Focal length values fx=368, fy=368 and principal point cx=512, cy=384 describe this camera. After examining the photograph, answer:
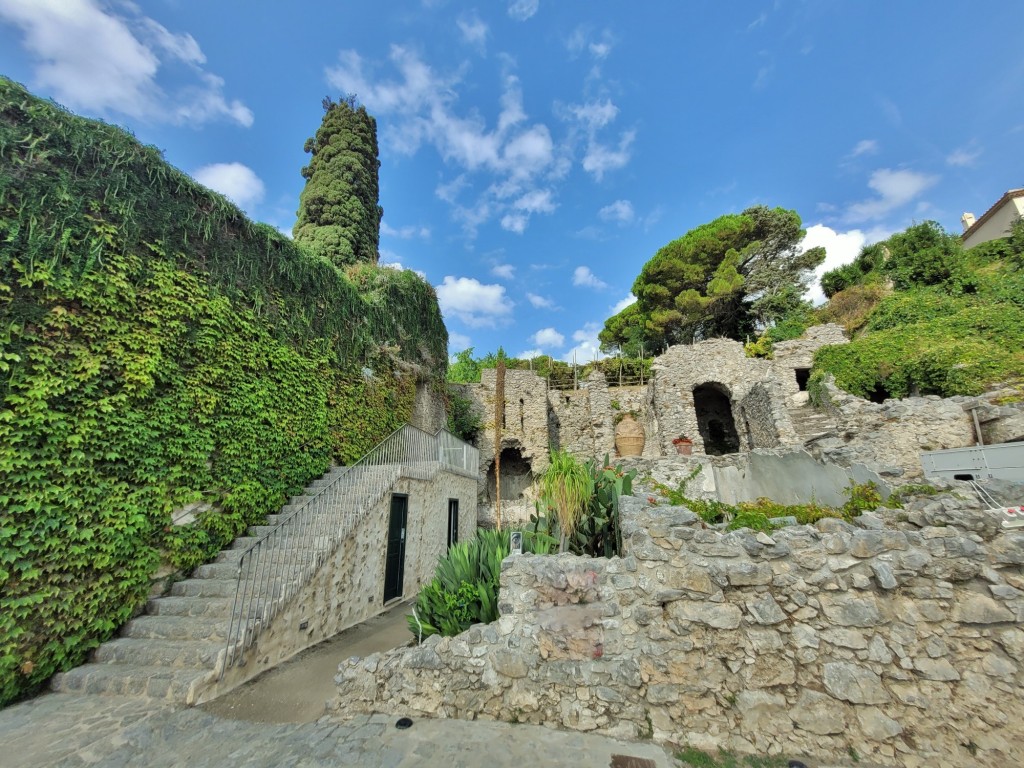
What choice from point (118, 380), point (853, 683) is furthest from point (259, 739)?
point (853, 683)

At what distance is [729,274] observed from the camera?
19.8 metres

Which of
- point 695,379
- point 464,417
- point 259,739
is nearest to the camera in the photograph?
point 259,739

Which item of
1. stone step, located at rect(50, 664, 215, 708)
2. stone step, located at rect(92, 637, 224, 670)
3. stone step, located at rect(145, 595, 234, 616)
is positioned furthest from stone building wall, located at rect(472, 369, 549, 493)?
stone step, located at rect(50, 664, 215, 708)

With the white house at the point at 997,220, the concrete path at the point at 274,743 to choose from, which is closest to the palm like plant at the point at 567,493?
the concrete path at the point at 274,743

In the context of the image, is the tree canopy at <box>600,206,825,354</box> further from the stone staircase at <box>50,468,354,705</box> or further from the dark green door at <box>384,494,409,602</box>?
the stone staircase at <box>50,468,354,705</box>

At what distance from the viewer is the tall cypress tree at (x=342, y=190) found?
13.2 metres

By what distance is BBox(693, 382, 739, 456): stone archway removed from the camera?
57.4 ft

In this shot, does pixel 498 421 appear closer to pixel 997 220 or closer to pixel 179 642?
pixel 179 642

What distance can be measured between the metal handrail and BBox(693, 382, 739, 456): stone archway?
14.6 m

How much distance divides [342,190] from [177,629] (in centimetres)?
1395

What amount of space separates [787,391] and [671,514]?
45.1 ft

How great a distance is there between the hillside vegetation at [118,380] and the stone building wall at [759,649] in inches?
127

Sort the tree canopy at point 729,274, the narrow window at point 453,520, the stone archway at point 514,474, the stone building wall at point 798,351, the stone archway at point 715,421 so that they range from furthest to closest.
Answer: the tree canopy at point 729,274, the stone archway at point 715,421, the stone archway at point 514,474, the stone building wall at point 798,351, the narrow window at point 453,520

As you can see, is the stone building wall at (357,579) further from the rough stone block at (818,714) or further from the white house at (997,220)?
the white house at (997,220)
